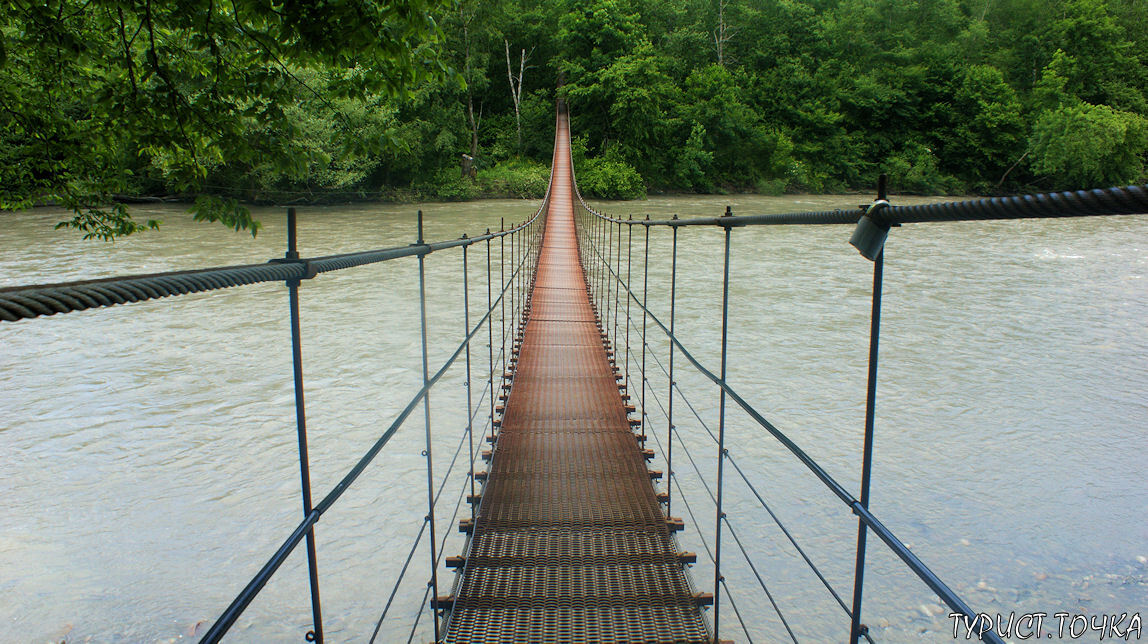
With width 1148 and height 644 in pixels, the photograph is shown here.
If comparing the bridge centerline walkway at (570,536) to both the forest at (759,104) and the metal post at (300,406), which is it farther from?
the forest at (759,104)

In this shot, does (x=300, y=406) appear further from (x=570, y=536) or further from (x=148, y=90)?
(x=148, y=90)

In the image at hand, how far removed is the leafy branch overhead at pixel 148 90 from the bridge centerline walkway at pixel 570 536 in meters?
1.38

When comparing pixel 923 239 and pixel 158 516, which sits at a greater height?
pixel 923 239

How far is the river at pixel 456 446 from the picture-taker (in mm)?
3457

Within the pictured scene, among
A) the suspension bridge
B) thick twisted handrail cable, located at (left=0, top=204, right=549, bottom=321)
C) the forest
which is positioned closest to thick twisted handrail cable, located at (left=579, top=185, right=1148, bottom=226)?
the suspension bridge

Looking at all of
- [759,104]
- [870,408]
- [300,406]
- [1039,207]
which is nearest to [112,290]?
[300,406]

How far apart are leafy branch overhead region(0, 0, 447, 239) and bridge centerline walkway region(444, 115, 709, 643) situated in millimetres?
1383

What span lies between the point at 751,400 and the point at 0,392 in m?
6.13

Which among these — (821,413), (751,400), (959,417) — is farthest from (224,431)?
(959,417)

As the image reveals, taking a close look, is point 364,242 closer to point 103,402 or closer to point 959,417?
point 103,402

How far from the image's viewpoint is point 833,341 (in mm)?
7863

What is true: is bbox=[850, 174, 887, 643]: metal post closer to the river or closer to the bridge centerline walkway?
the bridge centerline walkway

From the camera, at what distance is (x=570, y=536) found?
2.35 metres

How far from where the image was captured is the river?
3457 millimetres
